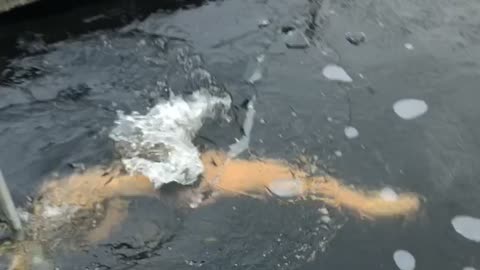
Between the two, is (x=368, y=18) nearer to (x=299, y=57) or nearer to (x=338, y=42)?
(x=338, y=42)

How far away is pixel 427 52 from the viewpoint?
4.79 metres

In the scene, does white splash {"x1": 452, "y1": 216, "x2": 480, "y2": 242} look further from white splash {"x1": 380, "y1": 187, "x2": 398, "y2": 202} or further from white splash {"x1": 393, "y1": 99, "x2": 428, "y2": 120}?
white splash {"x1": 393, "y1": 99, "x2": 428, "y2": 120}

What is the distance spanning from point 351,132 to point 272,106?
554mm

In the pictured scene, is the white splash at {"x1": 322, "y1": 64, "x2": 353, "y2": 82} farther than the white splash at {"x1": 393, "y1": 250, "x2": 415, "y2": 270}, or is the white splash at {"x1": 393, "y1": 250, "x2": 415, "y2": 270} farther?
the white splash at {"x1": 322, "y1": 64, "x2": 353, "y2": 82}

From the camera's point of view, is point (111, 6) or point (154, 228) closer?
point (154, 228)

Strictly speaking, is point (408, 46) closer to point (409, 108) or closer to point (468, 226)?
point (409, 108)

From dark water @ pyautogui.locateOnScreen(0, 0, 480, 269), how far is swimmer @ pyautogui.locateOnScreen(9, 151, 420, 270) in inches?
3.4

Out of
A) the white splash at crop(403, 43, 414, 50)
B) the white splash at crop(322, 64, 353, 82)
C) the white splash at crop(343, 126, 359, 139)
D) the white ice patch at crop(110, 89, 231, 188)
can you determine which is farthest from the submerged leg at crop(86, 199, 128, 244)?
the white splash at crop(403, 43, 414, 50)

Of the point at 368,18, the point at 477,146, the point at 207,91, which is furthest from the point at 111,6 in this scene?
the point at 477,146

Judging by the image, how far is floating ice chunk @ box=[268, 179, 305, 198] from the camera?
12.2 feet

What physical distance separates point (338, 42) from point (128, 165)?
1.96m

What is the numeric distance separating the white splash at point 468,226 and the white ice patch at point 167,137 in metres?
1.55

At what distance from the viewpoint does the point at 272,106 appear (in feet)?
13.9

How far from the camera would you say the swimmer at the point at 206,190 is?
3486mm
